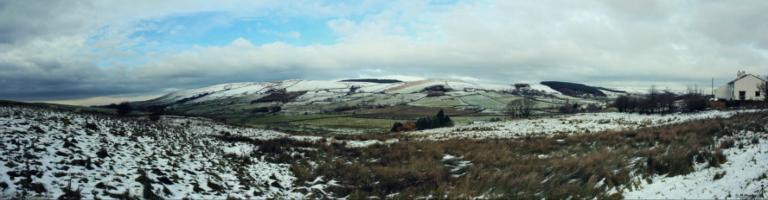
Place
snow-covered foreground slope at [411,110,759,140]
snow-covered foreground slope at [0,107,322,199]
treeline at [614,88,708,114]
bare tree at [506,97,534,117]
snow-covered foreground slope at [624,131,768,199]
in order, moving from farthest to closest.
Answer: bare tree at [506,97,534,117] → treeline at [614,88,708,114] → snow-covered foreground slope at [411,110,759,140] → snow-covered foreground slope at [0,107,322,199] → snow-covered foreground slope at [624,131,768,199]

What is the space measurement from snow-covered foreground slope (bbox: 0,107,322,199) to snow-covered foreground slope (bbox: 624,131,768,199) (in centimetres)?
1214

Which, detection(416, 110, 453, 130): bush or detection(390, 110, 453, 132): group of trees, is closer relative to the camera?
detection(390, 110, 453, 132): group of trees

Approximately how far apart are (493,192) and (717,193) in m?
6.54

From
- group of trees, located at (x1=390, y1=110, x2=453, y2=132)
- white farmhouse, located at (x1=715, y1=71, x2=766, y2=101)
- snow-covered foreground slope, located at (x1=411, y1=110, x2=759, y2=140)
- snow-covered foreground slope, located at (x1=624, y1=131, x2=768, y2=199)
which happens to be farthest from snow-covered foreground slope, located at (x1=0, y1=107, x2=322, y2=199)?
white farmhouse, located at (x1=715, y1=71, x2=766, y2=101)

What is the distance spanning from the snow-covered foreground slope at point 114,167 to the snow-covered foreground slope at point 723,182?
12139mm

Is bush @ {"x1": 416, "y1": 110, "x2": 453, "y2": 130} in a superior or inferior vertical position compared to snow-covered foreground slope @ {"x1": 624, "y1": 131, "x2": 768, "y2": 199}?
inferior

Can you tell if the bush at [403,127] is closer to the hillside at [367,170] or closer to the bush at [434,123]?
the bush at [434,123]

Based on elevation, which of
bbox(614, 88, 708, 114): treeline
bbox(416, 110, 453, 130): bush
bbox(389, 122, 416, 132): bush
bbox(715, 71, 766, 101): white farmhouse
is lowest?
bbox(389, 122, 416, 132): bush

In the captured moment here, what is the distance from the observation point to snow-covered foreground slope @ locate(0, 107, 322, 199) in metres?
11.2

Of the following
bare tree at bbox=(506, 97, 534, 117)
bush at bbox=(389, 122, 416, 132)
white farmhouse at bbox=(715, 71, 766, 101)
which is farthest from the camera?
bare tree at bbox=(506, 97, 534, 117)

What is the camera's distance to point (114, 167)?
539 inches

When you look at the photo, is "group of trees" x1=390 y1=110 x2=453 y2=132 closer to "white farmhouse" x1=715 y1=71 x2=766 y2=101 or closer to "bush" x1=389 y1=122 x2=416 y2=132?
"bush" x1=389 y1=122 x2=416 y2=132

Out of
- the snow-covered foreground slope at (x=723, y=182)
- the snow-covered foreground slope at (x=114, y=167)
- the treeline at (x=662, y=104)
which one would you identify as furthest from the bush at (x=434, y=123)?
the snow-covered foreground slope at (x=723, y=182)

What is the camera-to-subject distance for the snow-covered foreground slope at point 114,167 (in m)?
11.2
